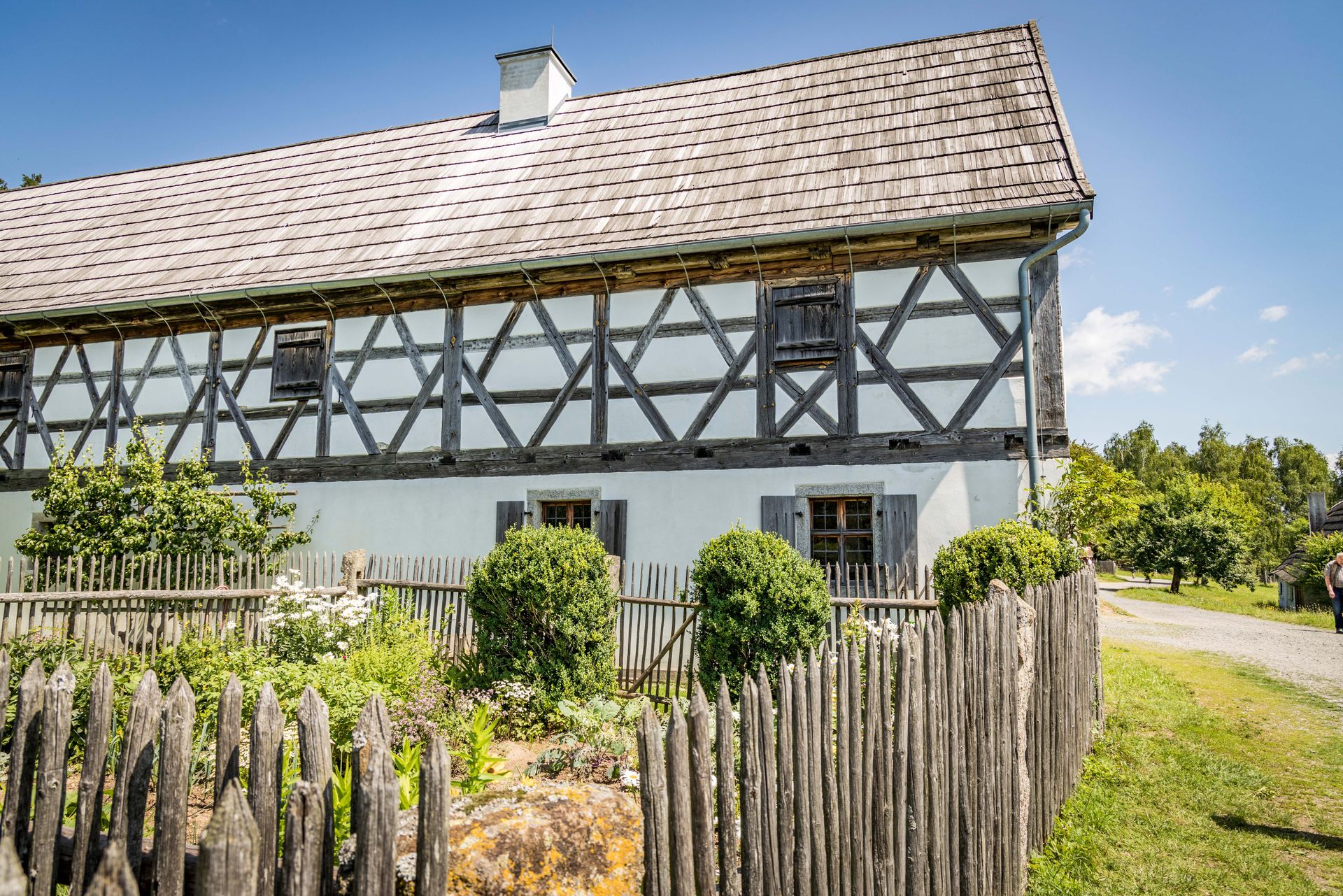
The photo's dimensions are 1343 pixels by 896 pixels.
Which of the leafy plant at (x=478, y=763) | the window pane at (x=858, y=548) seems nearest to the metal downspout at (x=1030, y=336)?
the window pane at (x=858, y=548)

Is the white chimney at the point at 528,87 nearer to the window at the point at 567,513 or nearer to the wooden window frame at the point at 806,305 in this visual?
the wooden window frame at the point at 806,305

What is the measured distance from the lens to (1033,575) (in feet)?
22.0

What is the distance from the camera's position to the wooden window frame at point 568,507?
10.3 m

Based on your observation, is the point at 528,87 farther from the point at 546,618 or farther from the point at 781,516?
the point at 546,618

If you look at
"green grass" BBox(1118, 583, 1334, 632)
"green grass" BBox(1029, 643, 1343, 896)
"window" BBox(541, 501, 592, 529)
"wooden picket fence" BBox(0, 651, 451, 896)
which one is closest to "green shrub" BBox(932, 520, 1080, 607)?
"green grass" BBox(1029, 643, 1343, 896)

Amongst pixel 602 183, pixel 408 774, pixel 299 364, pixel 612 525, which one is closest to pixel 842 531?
pixel 612 525

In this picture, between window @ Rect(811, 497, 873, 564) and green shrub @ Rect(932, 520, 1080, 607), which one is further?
window @ Rect(811, 497, 873, 564)

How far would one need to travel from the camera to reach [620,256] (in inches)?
387

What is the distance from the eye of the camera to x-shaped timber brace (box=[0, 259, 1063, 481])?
30.4 feet

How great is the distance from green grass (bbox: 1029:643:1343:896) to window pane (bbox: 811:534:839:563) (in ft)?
10.3

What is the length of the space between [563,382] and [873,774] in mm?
8135

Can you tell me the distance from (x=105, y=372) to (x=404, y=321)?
5.25 meters

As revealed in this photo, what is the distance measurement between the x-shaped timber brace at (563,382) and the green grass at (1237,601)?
Result: 13.6 m

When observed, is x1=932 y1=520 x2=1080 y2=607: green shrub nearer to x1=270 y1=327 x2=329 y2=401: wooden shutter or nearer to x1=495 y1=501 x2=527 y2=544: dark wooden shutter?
x1=495 y1=501 x2=527 y2=544: dark wooden shutter
